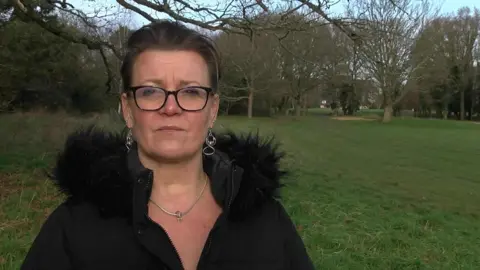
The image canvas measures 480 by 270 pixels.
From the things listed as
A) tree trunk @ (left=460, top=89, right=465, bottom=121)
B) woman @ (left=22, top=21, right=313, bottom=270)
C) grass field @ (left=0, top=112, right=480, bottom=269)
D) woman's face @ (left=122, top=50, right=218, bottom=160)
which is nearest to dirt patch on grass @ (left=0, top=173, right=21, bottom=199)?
grass field @ (left=0, top=112, right=480, bottom=269)

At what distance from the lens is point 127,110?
1.72 m

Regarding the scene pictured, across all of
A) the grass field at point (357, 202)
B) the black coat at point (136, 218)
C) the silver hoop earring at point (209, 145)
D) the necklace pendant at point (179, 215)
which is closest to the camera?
the black coat at point (136, 218)

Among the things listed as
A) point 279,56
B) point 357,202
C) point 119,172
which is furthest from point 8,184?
point 279,56

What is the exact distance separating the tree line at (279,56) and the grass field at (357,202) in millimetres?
1786

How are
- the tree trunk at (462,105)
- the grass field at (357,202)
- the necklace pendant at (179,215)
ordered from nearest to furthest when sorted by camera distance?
the necklace pendant at (179,215), the grass field at (357,202), the tree trunk at (462,105)

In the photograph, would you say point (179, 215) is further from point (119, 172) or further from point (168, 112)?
point (168, 112)

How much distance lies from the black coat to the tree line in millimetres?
528

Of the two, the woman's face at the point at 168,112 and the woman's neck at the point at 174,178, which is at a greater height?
the woman's face at the point at 168,112

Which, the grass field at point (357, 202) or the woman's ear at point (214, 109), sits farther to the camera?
the grass field at point (357, 202)

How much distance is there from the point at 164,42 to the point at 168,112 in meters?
0.25

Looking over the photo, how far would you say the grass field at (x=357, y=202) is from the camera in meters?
5.12

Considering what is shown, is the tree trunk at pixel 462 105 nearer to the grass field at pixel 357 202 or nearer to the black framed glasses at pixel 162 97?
the grass field at pixel 357 202

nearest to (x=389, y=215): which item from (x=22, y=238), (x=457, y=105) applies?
(x=22, y=238)

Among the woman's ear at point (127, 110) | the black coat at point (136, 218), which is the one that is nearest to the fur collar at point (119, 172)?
the black coat at point (136, 218)
